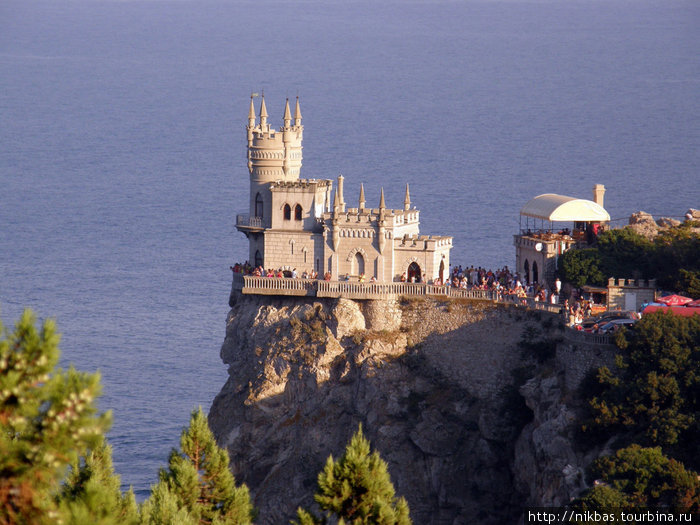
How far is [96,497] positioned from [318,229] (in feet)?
153

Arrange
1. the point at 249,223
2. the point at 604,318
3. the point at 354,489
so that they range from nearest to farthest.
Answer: the point at 354,489 < the point at 604,318 < the point at 249,223

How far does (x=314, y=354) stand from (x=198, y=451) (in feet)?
85.9

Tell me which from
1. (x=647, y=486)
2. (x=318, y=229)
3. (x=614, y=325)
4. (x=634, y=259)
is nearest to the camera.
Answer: (x=647, y=486)

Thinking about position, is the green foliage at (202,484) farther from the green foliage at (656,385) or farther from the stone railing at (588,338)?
the stone railing at (588,338)

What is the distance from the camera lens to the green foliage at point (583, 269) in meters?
74.1

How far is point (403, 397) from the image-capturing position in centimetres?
7419

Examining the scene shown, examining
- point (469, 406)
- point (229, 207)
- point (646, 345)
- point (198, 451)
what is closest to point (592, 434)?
point (646, 345)

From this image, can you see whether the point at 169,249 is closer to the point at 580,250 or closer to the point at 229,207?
the point at 229,207

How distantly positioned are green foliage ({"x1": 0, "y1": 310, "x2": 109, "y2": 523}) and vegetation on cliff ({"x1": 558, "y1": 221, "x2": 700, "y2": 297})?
45.7 meters

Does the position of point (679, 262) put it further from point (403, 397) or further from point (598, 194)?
point (403, 397)

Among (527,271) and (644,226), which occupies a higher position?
(644,226)

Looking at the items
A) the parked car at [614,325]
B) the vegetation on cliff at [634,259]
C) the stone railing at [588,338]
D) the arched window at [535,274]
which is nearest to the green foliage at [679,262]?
the vegetation on cliff at [634,259]

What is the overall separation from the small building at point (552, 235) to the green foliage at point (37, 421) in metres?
47.7

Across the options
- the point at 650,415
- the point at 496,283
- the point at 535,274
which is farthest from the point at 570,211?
the point at 650,415
